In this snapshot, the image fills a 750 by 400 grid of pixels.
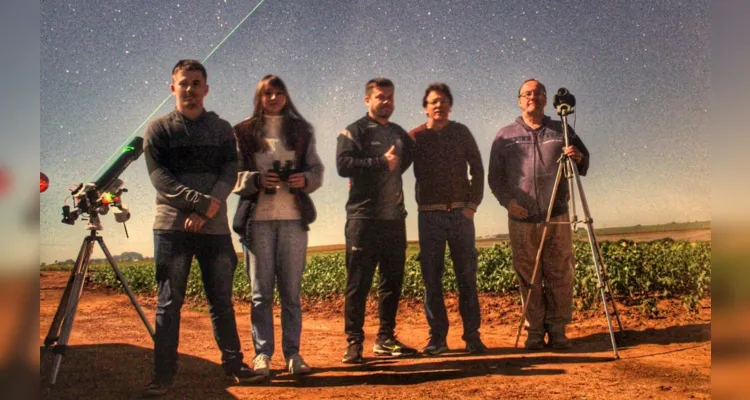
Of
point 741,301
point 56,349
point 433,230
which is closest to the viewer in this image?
point 56,349

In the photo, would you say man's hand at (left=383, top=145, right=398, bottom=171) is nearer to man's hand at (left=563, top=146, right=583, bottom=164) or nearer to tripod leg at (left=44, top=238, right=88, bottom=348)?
man's hand at (left=563, top=146, right=583, bottom=164)

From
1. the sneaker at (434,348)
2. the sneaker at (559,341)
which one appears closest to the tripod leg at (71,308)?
the sneaker at (434,348)

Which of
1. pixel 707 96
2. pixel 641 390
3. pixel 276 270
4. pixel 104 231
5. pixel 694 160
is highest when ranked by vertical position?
pixel 707 96

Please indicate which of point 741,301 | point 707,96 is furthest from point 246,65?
point 741,301

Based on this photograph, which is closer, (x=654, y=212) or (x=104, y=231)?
(x=104, y=231)

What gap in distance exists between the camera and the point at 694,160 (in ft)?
10.4

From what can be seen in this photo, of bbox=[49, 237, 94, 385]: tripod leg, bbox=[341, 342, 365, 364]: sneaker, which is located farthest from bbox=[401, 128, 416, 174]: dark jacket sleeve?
bbox=[49, 237, 94, 385]: tripod leg

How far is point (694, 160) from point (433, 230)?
134 centimetres

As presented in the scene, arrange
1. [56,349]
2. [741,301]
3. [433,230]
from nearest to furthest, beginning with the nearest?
1. [56,349]
2. [741,301]
3. [433,230]

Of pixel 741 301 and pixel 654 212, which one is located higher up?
pixel 654 212

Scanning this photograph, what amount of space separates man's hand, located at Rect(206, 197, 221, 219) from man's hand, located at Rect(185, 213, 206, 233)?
41mm

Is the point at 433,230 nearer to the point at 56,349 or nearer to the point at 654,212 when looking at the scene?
the point at 654,212

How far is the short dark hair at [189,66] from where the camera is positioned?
2.83 meters

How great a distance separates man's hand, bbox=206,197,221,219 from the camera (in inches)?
110
